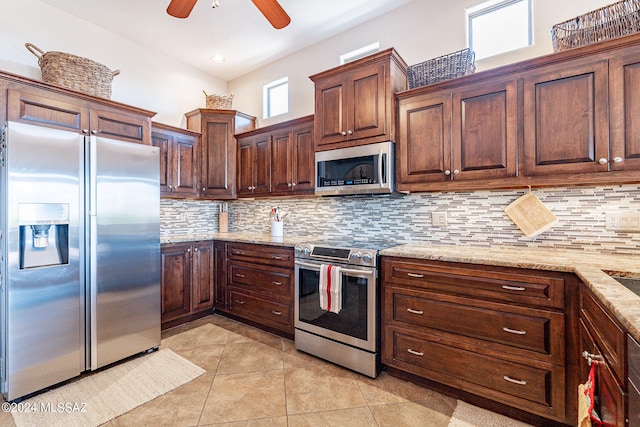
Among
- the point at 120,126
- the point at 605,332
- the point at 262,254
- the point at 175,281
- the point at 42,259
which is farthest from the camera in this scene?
the point at 175,281

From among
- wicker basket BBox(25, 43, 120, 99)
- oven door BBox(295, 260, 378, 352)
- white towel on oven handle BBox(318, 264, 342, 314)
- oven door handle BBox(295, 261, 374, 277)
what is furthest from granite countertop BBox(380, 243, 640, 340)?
wicker basket BBox(25, 43, 120, 99)

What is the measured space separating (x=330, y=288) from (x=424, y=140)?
1.34m

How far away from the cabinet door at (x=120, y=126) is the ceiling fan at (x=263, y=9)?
1052 millimetres

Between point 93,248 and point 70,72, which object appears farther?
point 70,72

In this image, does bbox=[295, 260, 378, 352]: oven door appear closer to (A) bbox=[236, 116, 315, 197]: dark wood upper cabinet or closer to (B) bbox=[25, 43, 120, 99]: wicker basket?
(A) bbox=[236, 116, 315, 197]: dark wood upper cabinet

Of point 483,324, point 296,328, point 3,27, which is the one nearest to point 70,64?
point 3,27

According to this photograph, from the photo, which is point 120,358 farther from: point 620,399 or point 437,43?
point 437,43

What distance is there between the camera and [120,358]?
2.29 metres

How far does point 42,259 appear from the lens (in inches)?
77.3

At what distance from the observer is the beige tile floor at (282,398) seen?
1.68 meters

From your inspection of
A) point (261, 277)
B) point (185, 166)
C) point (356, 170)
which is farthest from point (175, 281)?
point (356, 170)

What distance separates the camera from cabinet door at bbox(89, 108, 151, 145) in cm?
239

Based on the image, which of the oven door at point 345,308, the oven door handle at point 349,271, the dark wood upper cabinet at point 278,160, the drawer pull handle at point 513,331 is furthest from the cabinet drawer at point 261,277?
the drawer pull handle at point 513,331

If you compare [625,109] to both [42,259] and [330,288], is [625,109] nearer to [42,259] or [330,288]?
[330,288]
